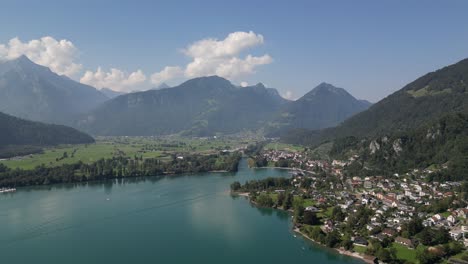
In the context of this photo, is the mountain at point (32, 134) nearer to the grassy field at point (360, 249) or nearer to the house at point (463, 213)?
the grassy field at point (360, 249)

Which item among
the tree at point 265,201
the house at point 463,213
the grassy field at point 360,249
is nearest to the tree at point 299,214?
the tree at point 265,201

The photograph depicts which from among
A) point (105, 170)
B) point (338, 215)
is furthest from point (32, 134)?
point (338, 215)

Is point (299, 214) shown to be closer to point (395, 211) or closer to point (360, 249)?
point (395, 211)

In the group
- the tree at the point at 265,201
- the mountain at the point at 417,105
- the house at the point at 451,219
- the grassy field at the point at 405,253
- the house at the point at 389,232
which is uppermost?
the mountain at the point at 417,105

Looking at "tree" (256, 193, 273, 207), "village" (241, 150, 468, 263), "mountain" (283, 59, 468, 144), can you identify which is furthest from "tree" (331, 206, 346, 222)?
"mountain" (283, 59, 468, 144)

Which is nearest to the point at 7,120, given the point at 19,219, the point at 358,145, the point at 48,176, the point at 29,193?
the point at 48,176
